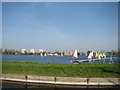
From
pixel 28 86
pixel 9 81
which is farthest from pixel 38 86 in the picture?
pixel 9 81

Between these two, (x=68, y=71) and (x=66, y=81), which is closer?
(x=66, y=81)

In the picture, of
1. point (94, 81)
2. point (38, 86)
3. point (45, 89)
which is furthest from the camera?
point (94, 81)

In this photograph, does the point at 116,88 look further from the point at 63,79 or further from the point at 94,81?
the point at 63,79

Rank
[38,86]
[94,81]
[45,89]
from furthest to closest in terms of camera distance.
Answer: [94,81] < [38,86] < [45,89]

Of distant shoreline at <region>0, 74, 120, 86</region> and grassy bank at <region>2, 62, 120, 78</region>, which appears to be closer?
distant shoreline at <region>0, 74, 120, 86</region>

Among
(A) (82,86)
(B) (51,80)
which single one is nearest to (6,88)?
(B) (51,80)

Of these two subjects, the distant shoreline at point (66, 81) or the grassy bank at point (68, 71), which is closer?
the distant shoreline at point (66, 81)

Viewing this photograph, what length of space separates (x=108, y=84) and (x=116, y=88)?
29.0 inches

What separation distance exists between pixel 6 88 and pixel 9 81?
6.48 ft

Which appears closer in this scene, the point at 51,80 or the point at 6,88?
the point at 6,88

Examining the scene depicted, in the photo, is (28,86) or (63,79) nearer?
(28,86)

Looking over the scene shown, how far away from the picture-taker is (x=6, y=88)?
986 centimetres

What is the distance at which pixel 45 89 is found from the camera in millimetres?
9695

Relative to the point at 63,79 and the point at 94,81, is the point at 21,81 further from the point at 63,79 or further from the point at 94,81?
the point at 94,81
